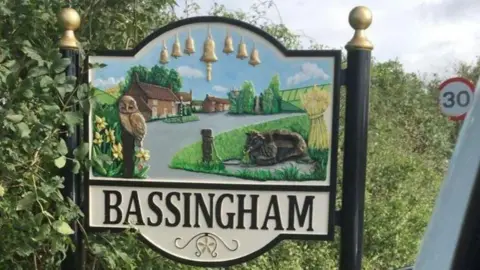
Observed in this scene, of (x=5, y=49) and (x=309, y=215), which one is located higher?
(x=5, y=49)

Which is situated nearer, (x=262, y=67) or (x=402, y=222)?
(x=262, y=67)

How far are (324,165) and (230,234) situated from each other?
0.62m

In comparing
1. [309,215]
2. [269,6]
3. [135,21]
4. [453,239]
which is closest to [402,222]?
[269,6]

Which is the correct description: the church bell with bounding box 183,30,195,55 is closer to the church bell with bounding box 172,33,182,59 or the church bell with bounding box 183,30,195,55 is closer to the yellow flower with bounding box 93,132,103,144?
the church bell with bounding box 172,33,182,59

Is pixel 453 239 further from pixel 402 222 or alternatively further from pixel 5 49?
pixel 402 222

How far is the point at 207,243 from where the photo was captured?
377 cm

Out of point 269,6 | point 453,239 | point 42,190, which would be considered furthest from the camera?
point 269,6

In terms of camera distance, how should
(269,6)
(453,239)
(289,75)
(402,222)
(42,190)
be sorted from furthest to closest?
(402,222), (269,6), (289,75), (42,190), (453,239)

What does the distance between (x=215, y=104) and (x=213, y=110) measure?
34 mm

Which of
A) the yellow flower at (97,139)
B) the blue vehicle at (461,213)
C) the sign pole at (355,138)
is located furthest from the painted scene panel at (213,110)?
the blue vehicle at (461,213)

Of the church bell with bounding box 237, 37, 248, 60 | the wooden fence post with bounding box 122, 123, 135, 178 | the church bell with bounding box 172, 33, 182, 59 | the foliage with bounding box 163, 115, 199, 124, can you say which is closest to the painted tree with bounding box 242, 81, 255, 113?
the church bell with bounding box 237, 37, 248, 60

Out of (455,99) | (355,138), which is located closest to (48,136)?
(355,138)

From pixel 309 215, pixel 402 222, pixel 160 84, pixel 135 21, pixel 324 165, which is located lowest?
pixel 402 222

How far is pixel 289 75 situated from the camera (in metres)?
3.67
